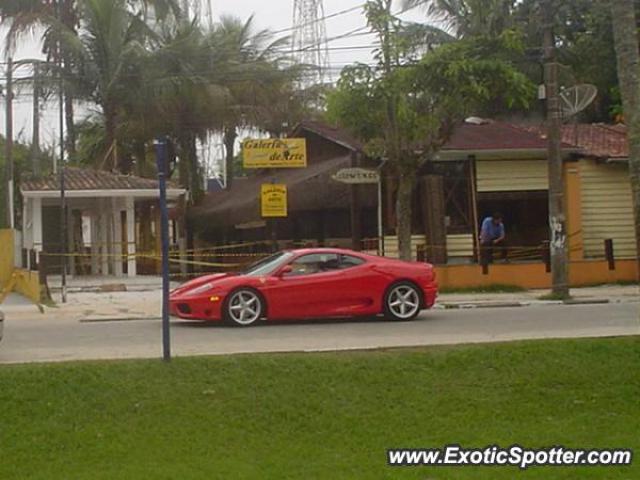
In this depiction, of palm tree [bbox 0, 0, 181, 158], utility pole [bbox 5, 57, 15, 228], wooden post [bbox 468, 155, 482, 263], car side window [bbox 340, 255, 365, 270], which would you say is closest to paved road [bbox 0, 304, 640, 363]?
car side window [bbox 340, 255, 365, 270]

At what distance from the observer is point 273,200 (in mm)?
27656

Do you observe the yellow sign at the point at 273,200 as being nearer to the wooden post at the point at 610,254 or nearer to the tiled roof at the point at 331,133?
the tiled roof at the point at 331,133

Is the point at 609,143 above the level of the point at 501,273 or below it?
above

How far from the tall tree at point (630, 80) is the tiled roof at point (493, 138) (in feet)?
51.7

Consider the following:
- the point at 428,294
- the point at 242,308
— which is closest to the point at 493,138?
the point at 428,294

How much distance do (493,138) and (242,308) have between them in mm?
14460

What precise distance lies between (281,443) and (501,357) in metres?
2.92

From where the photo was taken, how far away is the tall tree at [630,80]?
12.1 m

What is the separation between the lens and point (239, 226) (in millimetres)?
35531

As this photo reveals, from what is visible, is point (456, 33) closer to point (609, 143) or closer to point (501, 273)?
point (609, 143)

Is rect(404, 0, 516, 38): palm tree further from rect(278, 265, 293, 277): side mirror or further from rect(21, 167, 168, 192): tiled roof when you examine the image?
rect(278, 265, 293, 277): side mirror

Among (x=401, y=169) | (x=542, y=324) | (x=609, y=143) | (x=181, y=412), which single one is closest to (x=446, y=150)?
(x=401, y=169)

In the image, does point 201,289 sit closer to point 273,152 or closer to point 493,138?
point 273,152

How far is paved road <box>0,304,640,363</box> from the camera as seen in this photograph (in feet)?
45.0
